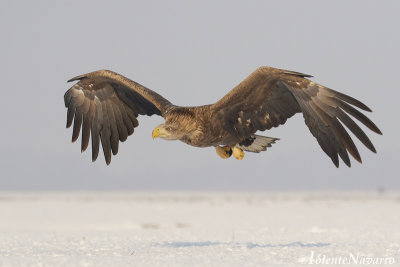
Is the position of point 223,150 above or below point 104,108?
below

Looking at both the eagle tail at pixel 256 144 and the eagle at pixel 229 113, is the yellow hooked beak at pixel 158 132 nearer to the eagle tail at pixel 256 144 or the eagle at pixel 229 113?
the eagle at pixel 229 113

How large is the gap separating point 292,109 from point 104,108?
13.7ft

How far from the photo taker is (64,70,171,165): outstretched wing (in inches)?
526

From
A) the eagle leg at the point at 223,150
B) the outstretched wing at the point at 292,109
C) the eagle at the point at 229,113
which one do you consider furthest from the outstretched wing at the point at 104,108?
the outstretched wing at the point at 292,109

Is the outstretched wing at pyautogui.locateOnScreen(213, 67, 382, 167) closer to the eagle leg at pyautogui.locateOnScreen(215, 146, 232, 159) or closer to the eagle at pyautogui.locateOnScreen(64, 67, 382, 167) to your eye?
the eagle at pyautogui.locateOnScreen(64, 67, 382, 167)

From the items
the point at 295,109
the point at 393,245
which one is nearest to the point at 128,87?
the point at 295,109

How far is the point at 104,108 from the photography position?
13.6 meters

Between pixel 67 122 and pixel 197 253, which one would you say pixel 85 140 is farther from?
pixel 197 253

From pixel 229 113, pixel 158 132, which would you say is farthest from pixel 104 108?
pixel 229 113

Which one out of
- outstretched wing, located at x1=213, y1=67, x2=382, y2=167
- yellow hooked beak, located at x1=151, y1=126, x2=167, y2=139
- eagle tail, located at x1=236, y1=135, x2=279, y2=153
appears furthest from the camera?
eagle tail, located at x1=236, y1=135, x2=279, y2=153

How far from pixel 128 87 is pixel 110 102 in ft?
1.74

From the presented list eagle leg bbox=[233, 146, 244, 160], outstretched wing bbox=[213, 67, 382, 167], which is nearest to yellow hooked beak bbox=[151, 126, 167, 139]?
outstretched wing bbox=[213, 67, 382, 167]

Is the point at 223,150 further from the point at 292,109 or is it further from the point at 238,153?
the point at 292,109

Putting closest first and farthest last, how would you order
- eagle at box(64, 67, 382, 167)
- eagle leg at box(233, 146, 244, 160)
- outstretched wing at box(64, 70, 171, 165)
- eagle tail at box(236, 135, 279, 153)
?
1. eagle at box(64, 67, 382, 167)
2. eagle leg at box(233, 146, 244, 160)
3. eagle tail at box(236, 135, 279, 153)
4. outstretched wing at box(64, 70, 171, 165)
